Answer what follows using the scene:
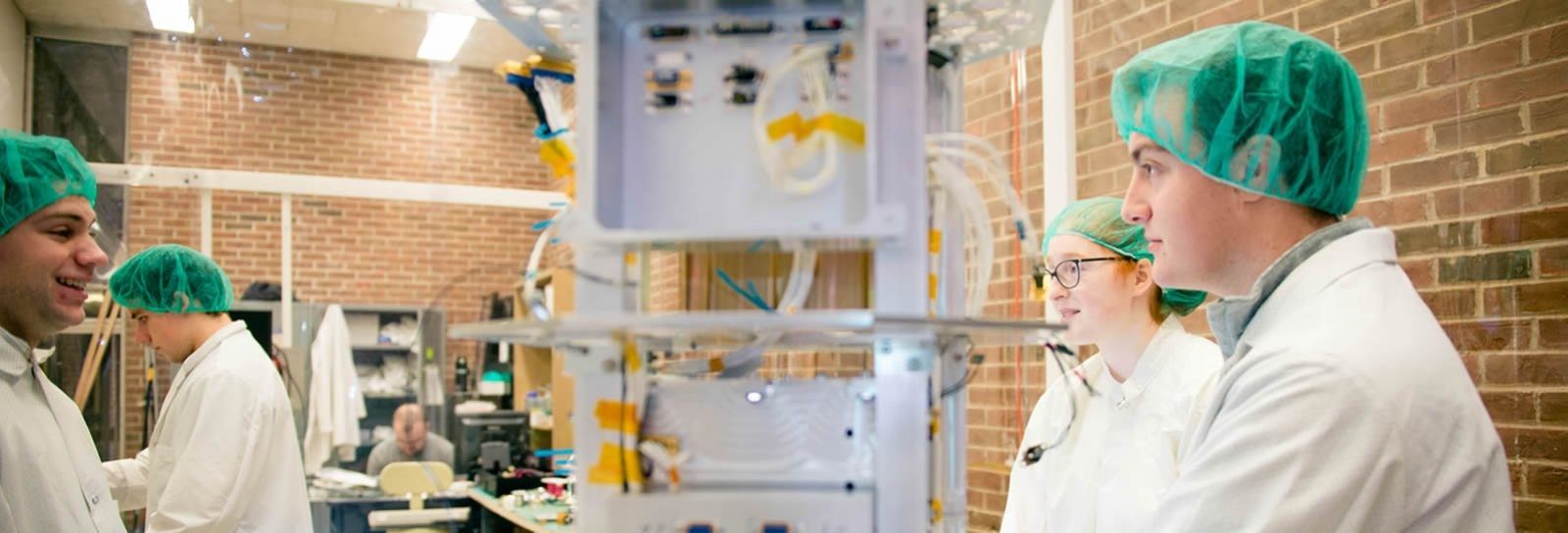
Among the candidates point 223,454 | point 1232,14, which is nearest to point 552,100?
point 223,454

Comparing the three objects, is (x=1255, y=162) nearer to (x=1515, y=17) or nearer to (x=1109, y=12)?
(x=1515, y=17)

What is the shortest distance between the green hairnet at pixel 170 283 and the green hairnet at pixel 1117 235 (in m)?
2.27

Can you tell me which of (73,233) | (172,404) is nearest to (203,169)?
(172,404)

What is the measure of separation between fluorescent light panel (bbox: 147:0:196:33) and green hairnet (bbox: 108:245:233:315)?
2.59m

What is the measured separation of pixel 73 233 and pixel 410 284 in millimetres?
4635

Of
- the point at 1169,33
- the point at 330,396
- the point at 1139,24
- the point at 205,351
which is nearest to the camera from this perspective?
the point at 205,351

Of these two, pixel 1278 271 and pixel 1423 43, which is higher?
pixel 1423 43

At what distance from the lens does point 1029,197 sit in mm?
4004

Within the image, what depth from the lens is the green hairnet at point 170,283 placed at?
3176 millimetres

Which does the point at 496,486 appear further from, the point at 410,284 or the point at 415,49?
the point at 415,49

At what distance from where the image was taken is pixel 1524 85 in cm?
248

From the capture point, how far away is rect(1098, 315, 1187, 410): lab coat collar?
229 cm

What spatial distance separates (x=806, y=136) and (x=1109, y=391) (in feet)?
3.94

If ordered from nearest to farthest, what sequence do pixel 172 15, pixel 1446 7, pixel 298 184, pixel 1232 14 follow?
1. pixel 1446 7
2. pixel 1232 14
3. pixel 172 15
4. pixel 298 184
